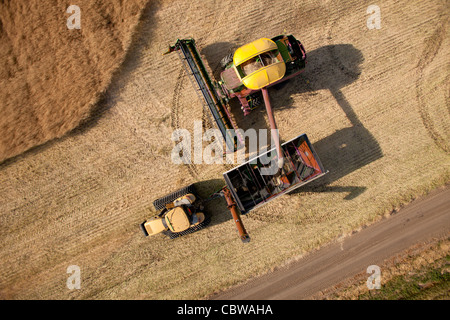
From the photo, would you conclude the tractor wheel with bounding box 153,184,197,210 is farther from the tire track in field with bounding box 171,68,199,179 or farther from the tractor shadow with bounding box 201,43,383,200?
the tractor shadow with bounding box 201,43,383,200

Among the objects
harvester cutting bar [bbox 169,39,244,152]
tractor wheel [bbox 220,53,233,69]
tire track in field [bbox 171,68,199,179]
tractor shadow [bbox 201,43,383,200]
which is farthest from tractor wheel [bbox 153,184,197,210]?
tractor wheel [bbox 220,53,233,69]

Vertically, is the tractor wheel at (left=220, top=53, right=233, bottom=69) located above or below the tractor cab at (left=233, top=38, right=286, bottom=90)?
above

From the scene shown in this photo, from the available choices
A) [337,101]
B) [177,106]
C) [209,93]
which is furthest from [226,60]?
[337,101]

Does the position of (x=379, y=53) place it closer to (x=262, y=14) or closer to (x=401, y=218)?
(x=262, y=14)

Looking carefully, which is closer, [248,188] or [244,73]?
[244,73]

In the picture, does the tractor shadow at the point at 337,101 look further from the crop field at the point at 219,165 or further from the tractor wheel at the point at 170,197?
the tractor wheel at the point at 170,197

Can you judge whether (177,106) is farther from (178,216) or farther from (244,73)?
(178,216)
